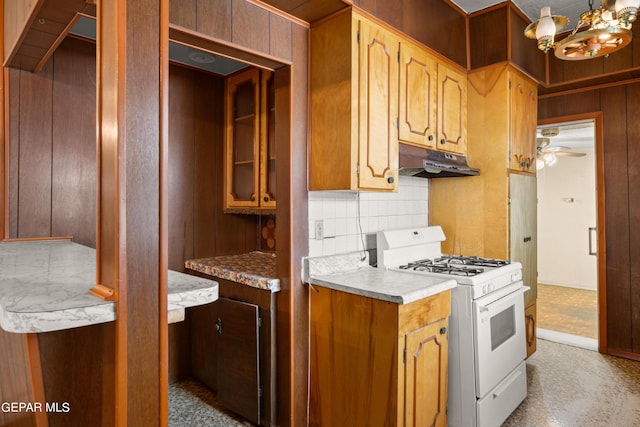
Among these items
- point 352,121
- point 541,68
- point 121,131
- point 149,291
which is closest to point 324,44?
point 352,121

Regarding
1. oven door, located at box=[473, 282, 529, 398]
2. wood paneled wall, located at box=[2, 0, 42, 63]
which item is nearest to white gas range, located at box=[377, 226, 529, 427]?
oven door, located at box=[473, 282, 529, 398]

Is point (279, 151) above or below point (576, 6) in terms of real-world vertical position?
below

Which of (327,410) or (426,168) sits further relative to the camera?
(426,168)

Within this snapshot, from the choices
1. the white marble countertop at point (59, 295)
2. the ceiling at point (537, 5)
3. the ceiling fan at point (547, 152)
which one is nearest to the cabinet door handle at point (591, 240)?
the ceiling fan at point (547, 152)

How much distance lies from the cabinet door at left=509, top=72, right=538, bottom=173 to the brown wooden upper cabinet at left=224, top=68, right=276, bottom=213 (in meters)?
1.78

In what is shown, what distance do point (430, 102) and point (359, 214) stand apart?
0.89 meters

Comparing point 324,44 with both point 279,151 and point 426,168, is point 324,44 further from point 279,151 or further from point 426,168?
point 426,168

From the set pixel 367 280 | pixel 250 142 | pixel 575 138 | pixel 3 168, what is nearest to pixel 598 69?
pixel 367 280

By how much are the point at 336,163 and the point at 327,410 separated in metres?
1.31

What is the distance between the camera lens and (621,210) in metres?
3.25

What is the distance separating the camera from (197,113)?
2.99 meters

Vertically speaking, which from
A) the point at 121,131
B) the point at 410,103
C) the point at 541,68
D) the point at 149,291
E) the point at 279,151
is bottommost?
the point at 149,291

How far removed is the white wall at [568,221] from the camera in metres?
5.88

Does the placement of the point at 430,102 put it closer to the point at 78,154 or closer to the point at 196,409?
the point at 78,154
